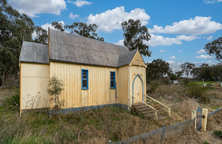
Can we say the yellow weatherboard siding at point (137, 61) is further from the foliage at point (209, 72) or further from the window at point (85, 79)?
the foliage at point (209, 72)

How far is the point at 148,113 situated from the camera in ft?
29.2

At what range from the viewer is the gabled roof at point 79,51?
30.7 ft

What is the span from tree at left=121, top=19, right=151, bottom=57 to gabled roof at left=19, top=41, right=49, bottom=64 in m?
20.5

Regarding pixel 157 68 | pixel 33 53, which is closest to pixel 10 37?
pixel 33 53

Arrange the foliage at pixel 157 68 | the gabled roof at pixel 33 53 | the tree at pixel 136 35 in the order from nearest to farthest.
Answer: the gabled roof at pixel 33 53
the tree at pixel 136 35
the foliage at pixel 157 68

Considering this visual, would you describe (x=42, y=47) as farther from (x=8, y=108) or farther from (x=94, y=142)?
(x=94, y=142)

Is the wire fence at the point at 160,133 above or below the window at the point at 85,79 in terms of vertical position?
below

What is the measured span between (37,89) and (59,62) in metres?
2.55

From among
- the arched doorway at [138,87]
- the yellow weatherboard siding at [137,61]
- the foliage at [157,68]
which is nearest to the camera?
the yellow weatherboard siding at [137,61]

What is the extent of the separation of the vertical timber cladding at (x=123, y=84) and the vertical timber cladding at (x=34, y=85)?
6.03m

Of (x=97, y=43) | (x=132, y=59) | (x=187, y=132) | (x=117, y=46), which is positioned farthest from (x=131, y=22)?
(x=187, y=132)

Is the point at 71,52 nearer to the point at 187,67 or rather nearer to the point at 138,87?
the point at 138,87

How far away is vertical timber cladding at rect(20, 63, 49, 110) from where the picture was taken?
28.1 feet

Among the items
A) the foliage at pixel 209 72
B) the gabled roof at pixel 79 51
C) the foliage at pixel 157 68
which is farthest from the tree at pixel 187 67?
the gabled roof at pixel 79 51
